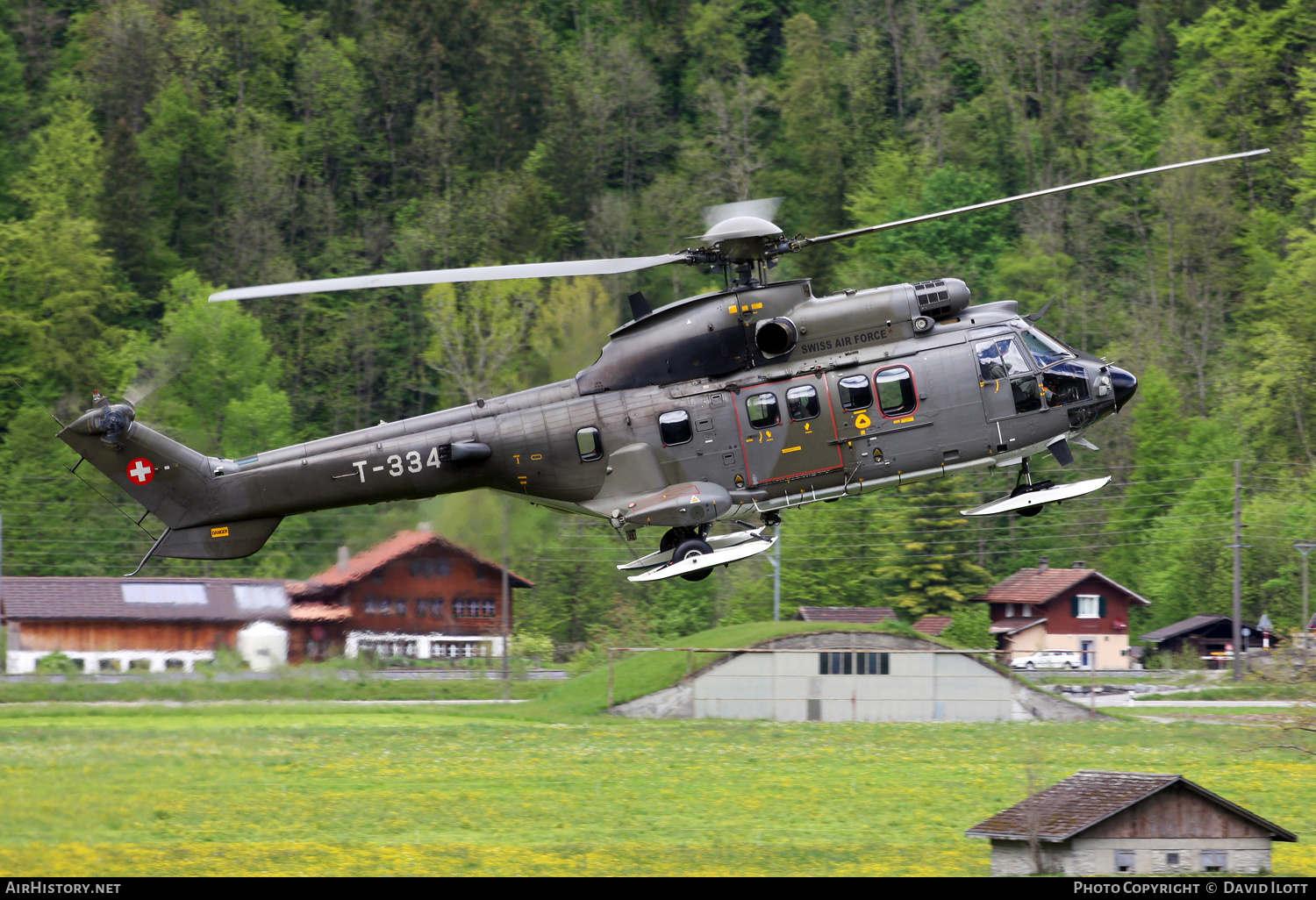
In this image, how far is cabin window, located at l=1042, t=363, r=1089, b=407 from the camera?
23.7 metres

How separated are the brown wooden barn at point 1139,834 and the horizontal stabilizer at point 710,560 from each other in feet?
17.0

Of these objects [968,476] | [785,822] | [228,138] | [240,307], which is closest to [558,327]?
[785,822]

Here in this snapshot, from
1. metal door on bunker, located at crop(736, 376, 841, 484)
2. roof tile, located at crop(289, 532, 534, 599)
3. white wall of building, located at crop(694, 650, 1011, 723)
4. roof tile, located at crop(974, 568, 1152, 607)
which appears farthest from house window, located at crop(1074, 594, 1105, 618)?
metal door on bunker, located at crop(736, 376, 841, 484)

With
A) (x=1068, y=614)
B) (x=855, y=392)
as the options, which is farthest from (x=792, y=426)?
(x=1068, y=614)

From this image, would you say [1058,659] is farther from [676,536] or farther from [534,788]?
[676,536]

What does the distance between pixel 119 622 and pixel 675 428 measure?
1936 cm

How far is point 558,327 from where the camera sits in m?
29.0

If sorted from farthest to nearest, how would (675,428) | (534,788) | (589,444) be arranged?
(534,788) < (589,444) < (675,428)

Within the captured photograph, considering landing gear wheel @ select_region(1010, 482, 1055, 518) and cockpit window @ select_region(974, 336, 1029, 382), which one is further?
cockpit window @ select_region(974, 336, 1029, 382)

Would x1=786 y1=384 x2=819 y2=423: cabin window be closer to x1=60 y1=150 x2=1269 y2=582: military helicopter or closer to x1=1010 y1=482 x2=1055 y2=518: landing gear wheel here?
x1=60 y1=150 x2=1269 y2=582: military helicopter

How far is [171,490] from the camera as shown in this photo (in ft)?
78.2

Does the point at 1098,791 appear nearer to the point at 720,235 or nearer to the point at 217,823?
the point at 720,235

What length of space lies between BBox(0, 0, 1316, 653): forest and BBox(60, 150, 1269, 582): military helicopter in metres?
32.6

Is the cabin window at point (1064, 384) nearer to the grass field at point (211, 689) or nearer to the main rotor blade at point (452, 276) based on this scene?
the main rotor blade at point (452, 276)
